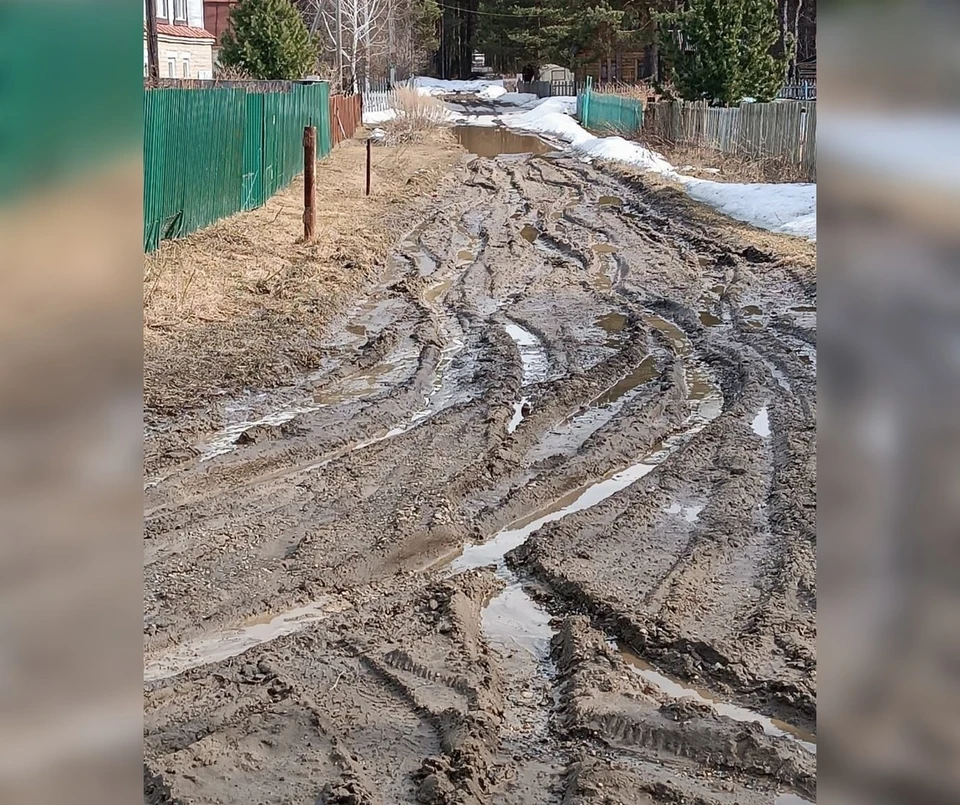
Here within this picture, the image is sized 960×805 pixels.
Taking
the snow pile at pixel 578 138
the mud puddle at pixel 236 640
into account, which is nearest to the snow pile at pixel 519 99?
the snow pile at pixel 578 138

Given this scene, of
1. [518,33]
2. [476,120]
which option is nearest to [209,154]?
A: [476,120]

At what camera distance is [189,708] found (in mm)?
4617

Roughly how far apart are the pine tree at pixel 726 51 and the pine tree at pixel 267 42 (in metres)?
13.1

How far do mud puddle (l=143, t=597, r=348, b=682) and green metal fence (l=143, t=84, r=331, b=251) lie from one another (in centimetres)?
781

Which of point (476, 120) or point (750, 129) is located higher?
point (750, 129)

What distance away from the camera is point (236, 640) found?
533 centimetres

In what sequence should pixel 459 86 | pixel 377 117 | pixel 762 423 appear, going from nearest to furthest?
pixel 762 423 → pixel 377 117 → pixel 459 86

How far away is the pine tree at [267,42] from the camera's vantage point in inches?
1549

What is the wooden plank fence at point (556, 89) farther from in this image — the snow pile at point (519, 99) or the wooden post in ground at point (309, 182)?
the wooden post in ground at point (309, 182)

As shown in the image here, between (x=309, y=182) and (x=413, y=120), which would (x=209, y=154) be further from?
(x=413, y=120)

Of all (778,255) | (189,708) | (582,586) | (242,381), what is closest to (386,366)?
(242,381)

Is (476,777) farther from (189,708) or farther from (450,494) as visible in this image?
(450,494)

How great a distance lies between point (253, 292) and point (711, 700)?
9151 mm

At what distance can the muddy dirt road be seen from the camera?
4277 millimetres
